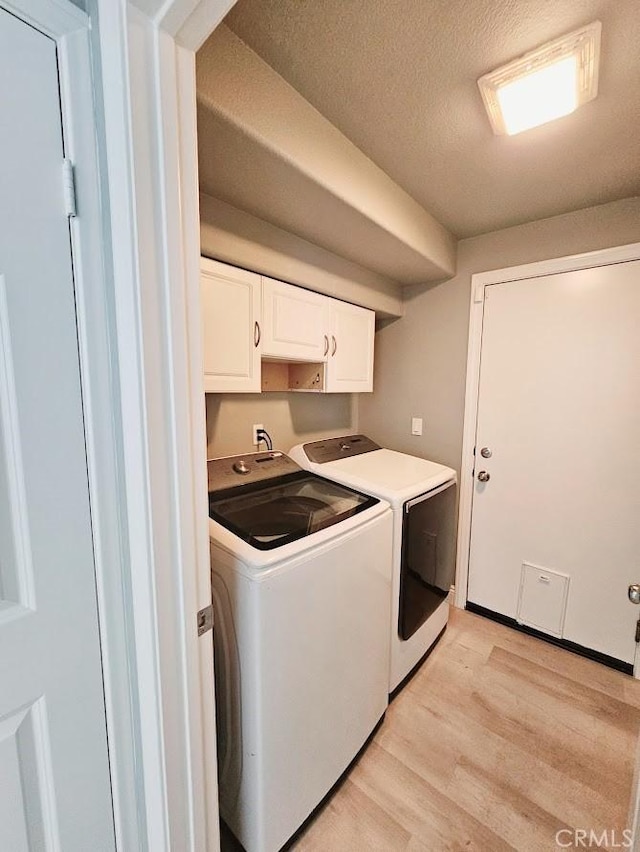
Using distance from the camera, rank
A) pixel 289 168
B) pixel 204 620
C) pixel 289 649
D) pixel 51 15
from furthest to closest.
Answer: pixel 289 168, pixel 289 649, pixel 204 620, pixel 51 15

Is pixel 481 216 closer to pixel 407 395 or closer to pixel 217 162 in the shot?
pixel 407 395

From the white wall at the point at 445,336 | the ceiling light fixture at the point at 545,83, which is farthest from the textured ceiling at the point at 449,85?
the white wall at the point at 445,336

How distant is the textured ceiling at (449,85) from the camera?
0.89 metres

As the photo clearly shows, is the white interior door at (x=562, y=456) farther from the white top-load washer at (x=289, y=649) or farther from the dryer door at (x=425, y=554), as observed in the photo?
the white top-load washer at (x=289, y=649)

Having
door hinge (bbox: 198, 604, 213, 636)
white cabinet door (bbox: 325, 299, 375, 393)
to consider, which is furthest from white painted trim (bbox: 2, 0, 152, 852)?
white cabinet door (bbox: 325, 299, 375, 393)

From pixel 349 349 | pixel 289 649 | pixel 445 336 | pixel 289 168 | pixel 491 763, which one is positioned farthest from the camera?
pixel 445 336

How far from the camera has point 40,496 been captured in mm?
616

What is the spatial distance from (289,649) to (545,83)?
6.19 ft

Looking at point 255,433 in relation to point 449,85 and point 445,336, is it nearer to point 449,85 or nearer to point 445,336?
point 445,336

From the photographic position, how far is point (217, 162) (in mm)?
1122

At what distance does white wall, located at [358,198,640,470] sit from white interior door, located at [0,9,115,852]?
2.15 m

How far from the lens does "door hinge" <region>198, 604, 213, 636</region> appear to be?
0.79m

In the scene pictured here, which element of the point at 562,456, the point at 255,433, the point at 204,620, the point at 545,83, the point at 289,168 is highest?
the point at 545,83

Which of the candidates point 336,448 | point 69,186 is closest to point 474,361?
point 336,448
